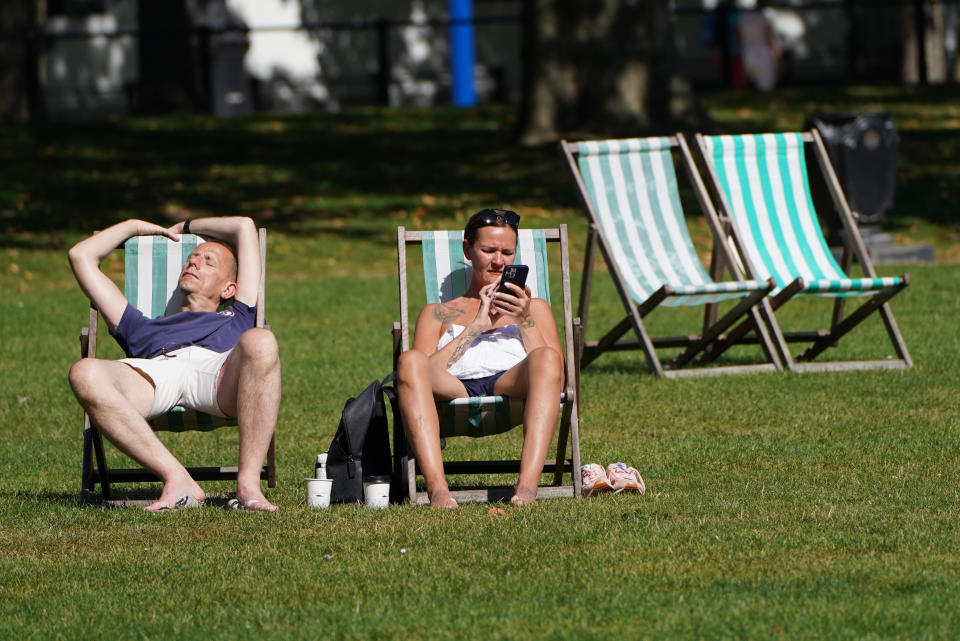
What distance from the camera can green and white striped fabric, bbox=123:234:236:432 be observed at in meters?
7.01

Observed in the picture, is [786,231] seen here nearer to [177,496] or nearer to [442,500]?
[442,500]

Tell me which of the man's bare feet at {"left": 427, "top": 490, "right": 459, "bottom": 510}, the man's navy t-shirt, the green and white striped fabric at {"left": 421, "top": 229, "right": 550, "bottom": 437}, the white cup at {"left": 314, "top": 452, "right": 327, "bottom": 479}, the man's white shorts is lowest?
the man's bare feet at {"left": 427, "top": 490, "right": 459, "bottom": 510}

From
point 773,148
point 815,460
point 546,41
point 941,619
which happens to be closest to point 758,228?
point 773,148

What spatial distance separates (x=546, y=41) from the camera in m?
18.5

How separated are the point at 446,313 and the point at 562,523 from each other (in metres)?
1.38

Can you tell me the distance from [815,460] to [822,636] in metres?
2.60

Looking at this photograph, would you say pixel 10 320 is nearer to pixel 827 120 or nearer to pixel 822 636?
pixel 827 120

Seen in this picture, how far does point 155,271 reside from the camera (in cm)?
706

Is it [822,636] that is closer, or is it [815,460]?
[822,636]

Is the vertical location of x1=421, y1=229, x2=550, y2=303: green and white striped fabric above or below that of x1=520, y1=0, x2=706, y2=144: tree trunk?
below

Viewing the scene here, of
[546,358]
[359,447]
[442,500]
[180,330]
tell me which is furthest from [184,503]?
[546,358]

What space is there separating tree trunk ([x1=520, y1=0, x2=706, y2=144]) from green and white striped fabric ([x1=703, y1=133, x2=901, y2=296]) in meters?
8.10

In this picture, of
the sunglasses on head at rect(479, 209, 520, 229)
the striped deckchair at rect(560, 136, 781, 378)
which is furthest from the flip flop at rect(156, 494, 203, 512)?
the striped deckchair at rect(560, 136, 781, 378)

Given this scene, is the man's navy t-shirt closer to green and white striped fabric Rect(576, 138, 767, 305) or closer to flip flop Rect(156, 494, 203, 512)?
flip flop Rect(156, 494, 203, 512)
